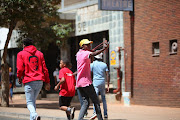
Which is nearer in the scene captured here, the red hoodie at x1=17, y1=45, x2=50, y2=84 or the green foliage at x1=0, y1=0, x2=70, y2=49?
the red hoodie at x1=17, y1=45, x2=50, y2=84

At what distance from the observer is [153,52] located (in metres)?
17.4

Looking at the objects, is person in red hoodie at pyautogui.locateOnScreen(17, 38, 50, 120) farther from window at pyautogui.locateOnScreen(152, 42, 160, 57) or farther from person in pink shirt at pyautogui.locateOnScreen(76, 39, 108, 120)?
window at pyautogui.locateOnScreen(152, 42, 160, 57)

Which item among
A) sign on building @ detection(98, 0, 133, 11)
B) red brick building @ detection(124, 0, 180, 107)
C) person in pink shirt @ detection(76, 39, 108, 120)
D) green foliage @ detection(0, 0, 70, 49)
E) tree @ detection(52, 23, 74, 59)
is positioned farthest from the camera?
tree @ detection(52, 23, 74, 59)

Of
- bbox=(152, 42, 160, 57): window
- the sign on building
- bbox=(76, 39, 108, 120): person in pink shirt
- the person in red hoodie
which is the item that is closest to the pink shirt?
bbox=(76, 39, 108, 120): person in pink shirt

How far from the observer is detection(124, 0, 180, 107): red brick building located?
1608 cm

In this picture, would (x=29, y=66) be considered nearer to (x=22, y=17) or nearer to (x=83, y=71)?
(x=83, y=71)

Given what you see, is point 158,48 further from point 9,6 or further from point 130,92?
point 9,6

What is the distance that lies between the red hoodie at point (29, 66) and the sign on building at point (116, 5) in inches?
357

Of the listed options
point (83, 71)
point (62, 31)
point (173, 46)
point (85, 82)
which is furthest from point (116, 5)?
point (85, 82)

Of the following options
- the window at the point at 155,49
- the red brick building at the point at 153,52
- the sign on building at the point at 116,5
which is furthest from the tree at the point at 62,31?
the window at the point at 155,49

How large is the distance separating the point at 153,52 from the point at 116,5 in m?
2.57

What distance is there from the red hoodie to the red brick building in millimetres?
8729

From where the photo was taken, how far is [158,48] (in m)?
17.2

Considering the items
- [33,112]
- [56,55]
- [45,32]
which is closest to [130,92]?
[45,32]
